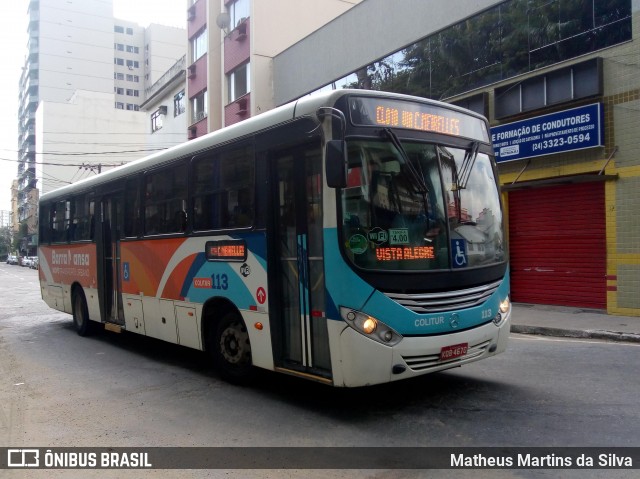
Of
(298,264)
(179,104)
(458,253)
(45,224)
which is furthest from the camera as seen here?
(179,104)

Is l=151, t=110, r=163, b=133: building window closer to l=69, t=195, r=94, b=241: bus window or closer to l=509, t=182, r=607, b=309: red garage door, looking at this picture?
l=69, t=195, r=94, b=241: bus window

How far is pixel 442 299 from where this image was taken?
5371 mm

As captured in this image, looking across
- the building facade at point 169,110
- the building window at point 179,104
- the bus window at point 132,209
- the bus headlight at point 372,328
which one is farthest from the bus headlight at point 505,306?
the building window at point 179,104

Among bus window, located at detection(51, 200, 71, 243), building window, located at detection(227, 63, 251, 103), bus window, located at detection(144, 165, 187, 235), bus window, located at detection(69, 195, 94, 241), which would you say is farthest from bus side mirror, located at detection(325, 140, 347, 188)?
building window, located at detection(227, 63, 251, 103)

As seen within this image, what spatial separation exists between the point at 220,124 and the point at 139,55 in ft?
272

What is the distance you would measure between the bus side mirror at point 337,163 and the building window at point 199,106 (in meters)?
26.6

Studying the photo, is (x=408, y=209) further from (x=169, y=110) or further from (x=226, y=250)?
(x=169, y=110)

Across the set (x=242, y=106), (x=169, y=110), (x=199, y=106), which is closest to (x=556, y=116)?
(x=242, y=106)

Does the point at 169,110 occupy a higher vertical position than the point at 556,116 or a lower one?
higher

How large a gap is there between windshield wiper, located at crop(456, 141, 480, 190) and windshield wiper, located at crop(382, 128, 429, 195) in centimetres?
55

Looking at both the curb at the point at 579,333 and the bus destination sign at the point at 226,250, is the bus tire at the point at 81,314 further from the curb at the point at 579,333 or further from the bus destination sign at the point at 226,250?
the curb at the point at 579,333

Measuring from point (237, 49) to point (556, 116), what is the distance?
1773 centimetres

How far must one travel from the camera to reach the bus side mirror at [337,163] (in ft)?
16.2

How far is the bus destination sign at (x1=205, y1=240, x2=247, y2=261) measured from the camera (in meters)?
6.45
